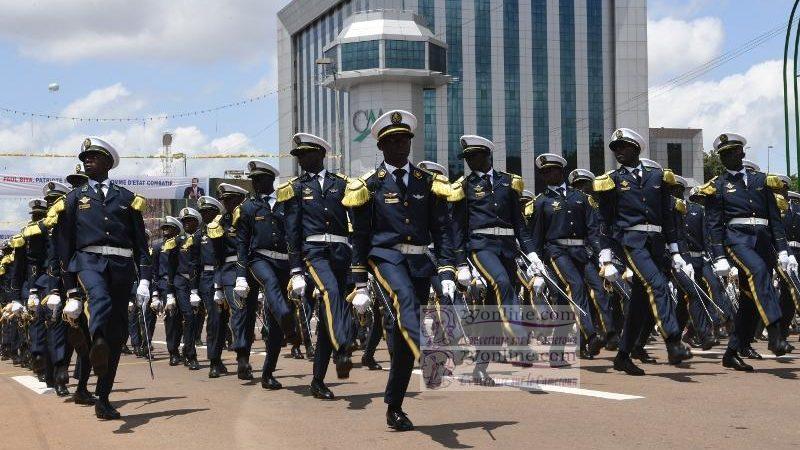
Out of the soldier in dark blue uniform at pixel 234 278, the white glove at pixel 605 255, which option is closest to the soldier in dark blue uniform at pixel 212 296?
the soldier in dark blue uniform at pixel 234 278

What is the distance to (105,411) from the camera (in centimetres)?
871

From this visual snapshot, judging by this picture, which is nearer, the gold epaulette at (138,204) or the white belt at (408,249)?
the white belt at (408,249)

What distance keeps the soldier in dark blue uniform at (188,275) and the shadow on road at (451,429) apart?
6.91m

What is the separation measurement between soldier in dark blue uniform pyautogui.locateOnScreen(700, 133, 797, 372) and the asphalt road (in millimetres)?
526

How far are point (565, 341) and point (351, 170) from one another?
7903cm

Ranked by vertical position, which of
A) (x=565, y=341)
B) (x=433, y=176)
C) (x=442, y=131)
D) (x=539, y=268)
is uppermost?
(x=442, y=131)

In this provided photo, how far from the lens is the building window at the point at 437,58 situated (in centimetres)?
9119

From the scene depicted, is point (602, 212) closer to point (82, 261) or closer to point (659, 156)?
point (82, 261)

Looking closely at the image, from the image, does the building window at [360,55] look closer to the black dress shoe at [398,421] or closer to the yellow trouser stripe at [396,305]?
the yellow trouser stripe at [396,305]

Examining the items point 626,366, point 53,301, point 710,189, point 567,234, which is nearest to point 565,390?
point 626,366

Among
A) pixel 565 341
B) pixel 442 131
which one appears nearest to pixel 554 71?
pixel 442 131

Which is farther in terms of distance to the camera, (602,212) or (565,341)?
(565,341)

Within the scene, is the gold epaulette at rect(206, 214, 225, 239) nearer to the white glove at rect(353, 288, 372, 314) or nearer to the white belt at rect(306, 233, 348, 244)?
the white belt at rect(306, 233, 348, 244)

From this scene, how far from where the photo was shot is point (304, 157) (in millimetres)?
10086
